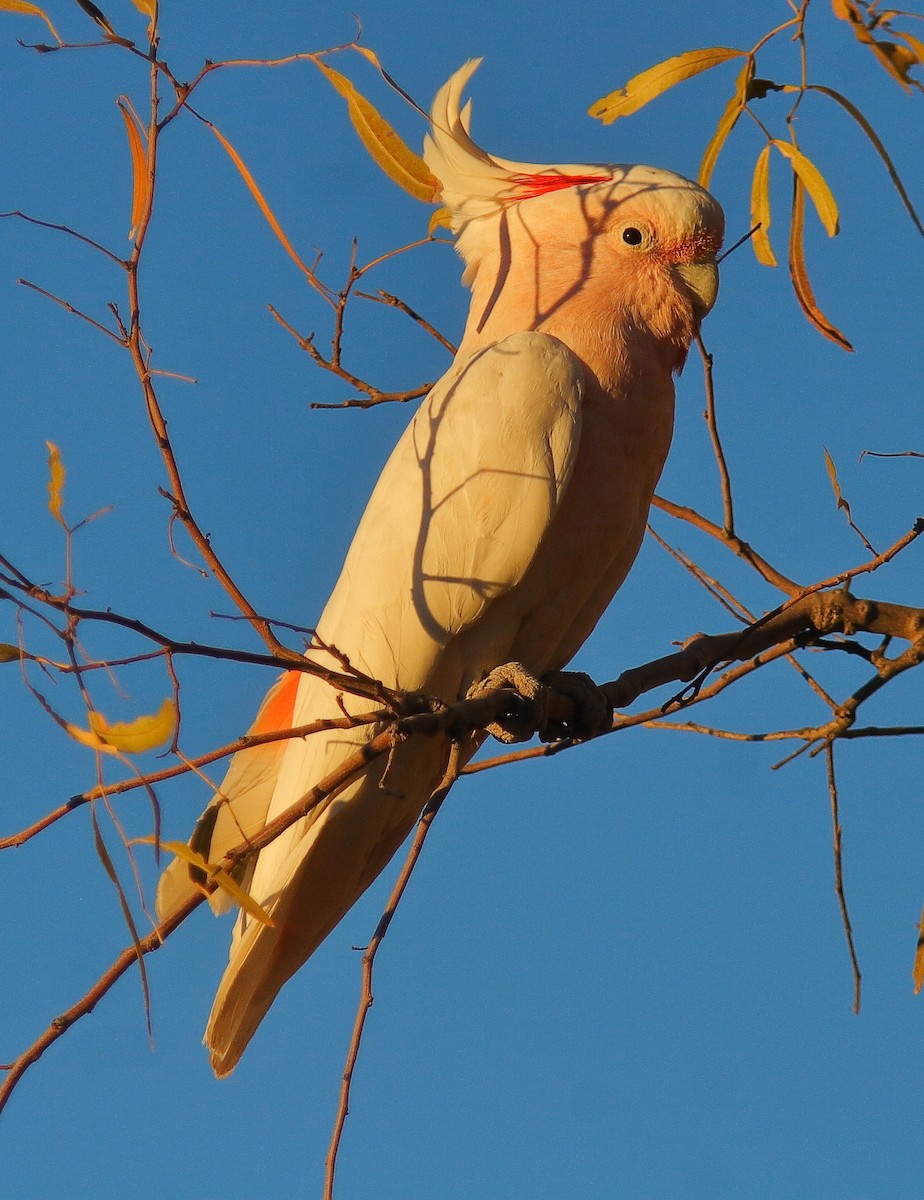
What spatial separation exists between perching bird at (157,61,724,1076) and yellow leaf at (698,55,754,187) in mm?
530

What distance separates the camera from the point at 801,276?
2066 mm

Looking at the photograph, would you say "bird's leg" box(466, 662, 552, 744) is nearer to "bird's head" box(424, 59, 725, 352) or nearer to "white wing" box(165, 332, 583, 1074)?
"white wing" box(165, 332, 583, 1074)

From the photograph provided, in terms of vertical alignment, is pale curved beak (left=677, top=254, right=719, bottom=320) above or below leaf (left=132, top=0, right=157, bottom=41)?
above

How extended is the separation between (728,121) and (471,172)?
112 cm

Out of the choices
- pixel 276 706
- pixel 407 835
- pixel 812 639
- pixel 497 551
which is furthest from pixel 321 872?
pixel 812 639

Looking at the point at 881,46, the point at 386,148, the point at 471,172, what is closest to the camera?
the point at 881,46

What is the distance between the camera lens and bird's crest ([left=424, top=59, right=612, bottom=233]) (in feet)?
9.64

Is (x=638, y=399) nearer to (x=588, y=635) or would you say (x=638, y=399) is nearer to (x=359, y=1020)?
(x=588, y=635)

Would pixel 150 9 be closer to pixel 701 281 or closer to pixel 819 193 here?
pixel 819 193

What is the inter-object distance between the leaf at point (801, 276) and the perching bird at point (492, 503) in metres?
0.57

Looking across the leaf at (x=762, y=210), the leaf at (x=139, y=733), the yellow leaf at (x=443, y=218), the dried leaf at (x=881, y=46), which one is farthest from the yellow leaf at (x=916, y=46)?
the yellow leaf at (x=443, y=218)

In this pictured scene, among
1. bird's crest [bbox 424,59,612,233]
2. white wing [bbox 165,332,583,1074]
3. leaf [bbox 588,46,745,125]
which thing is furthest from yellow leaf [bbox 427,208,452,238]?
leaf [bbox 588,46,745,125]

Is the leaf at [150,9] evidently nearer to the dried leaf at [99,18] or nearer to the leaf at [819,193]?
the dried leaf at [99,18]

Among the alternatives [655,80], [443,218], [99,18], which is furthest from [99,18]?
[443,218]
